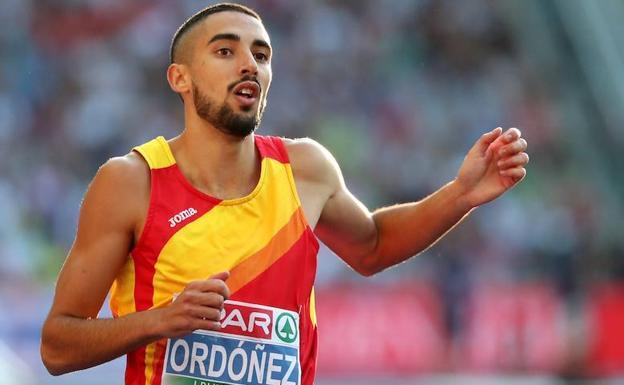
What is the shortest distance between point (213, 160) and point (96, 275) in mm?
626

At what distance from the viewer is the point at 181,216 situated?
462 centimetres

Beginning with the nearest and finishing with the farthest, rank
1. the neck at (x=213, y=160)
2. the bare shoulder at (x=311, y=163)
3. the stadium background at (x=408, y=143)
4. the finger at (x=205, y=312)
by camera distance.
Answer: the finger at (x=205, y=312)
the neck at (x=213, y=160)
the bare shoulder at (x=311, y=163)
the stadium background at (x=408, y=143)

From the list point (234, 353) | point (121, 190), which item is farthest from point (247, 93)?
point (234, 353)

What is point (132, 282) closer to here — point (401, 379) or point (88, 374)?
point (88, 374)

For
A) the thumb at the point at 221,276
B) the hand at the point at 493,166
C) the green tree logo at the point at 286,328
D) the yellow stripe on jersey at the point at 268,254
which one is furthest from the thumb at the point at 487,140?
the thumb at the point at 221,276

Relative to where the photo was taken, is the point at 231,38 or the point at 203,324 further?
the point at 231,38

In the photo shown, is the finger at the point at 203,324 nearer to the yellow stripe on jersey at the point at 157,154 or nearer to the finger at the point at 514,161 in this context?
the yellow stripe on jersey at the point at 157,154

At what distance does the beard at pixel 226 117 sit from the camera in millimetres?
4715

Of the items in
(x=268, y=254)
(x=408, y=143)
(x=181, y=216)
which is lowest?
(x=268, y=254)

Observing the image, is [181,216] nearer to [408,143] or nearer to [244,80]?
[244,80]

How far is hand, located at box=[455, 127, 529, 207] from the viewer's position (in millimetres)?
4750

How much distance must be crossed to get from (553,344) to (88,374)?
418 centimetres

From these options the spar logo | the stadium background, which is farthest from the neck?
the stadium background

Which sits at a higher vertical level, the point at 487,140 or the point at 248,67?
the point at 248,67
